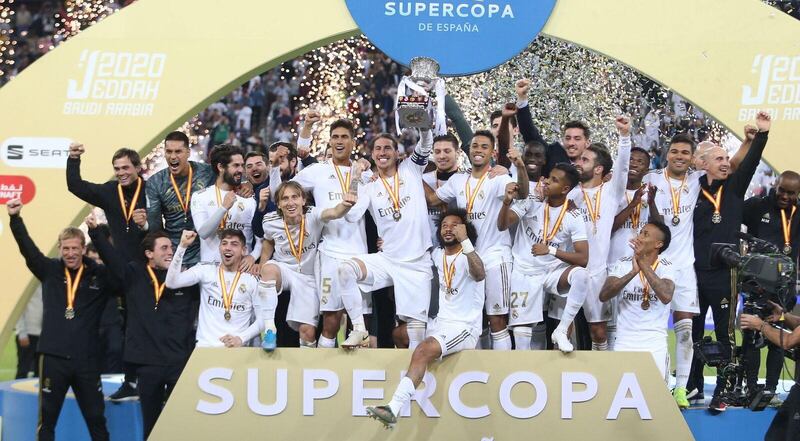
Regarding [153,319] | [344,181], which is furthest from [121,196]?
[344,181]

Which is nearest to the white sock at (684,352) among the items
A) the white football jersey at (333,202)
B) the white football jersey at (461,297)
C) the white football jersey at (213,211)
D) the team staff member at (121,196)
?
the white football jersey at (461,297)

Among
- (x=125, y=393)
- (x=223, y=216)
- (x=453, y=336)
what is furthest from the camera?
(x=125, y=393)

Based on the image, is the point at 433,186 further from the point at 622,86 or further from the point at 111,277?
the point at 622,86

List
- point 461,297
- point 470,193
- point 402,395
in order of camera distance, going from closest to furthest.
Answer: point 402,395 < point 461,297 < point 470,193

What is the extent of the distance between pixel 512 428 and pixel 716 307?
2060mm

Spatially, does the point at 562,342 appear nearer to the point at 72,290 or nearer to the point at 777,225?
the point at 777,225

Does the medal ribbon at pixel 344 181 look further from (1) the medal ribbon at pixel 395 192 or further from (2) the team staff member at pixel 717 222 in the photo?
(2) the team staff member at pixel 717 222

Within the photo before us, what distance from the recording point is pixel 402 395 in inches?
311

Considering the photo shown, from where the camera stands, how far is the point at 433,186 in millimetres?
9352

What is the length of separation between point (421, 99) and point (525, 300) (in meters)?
1.65

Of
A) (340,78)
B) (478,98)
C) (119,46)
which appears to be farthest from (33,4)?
(119,46)

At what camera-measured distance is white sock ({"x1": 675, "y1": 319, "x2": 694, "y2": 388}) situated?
8969 millimetres

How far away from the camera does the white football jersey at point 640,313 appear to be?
29.0 feet

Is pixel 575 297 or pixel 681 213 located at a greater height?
pixel 681 213
